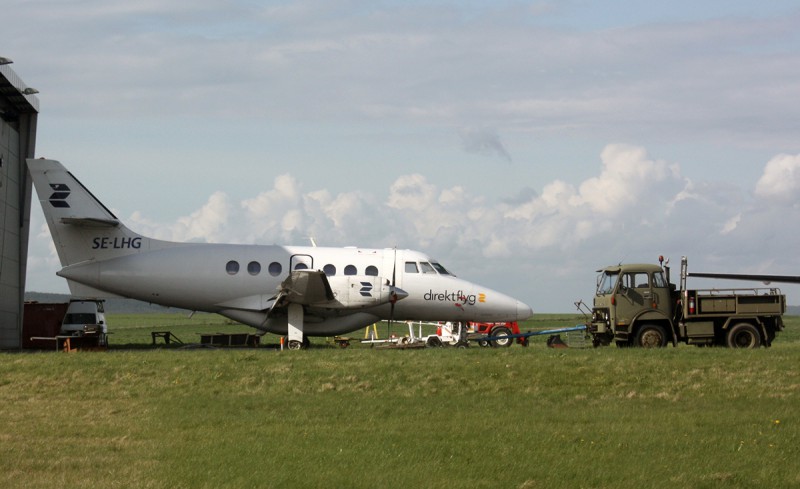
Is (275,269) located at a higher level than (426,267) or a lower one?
lower

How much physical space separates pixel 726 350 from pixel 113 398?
53.3 ft

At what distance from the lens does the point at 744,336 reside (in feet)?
92.8

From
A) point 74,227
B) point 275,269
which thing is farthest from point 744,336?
point 74,227

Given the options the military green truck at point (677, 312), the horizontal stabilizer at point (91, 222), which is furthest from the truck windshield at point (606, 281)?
the horizontal stabilizer at point (91, 222)

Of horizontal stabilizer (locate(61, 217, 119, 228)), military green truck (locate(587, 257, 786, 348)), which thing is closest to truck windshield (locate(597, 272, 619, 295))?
military green truck (locate(587, 257, 786, 348))

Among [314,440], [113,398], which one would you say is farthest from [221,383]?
[314,440]

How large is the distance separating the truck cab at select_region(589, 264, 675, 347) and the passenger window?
35.8 ft

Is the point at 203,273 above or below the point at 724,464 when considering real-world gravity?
above

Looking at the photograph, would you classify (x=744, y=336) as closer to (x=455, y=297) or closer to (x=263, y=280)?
(x=455, y=297)

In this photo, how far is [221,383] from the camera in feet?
75.7

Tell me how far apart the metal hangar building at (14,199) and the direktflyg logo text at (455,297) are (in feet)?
55.4

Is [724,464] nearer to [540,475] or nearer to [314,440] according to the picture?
[540,475]

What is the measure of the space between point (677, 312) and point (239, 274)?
14232mm

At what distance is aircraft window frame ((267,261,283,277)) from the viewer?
32406 mm
